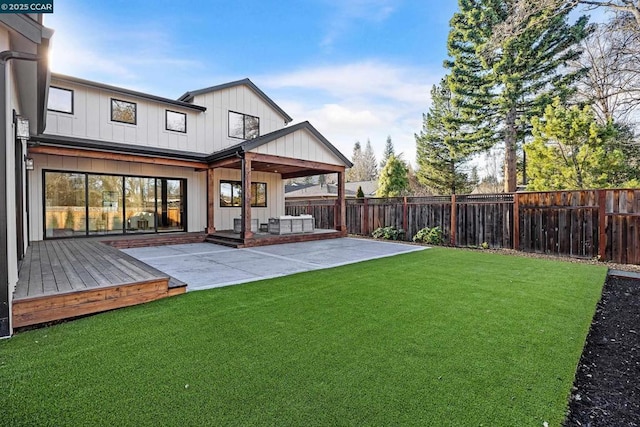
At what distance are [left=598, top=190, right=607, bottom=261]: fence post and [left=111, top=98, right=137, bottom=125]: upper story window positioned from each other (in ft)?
44.7

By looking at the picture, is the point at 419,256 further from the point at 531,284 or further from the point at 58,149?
the point at 58,149

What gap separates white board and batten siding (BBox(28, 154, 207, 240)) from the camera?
8.68 m

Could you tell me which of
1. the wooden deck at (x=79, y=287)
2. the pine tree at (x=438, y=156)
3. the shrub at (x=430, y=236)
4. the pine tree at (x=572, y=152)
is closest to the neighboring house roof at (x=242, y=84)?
the wooden deck at (x=79, y=287)

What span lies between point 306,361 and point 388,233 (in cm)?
991

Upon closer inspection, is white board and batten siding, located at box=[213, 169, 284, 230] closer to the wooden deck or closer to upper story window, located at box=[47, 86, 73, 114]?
upper story window, located at box=[47, 86, 73, 114]

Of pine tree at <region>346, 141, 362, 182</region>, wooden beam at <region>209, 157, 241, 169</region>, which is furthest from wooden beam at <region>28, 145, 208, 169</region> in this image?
pine tree at <region>346, 141, 362, 182</region>

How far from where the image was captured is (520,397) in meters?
2.19

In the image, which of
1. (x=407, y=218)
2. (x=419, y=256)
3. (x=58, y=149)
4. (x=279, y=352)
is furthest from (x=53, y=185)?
(x=407, y=218)

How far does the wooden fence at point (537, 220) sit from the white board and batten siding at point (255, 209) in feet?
14.9

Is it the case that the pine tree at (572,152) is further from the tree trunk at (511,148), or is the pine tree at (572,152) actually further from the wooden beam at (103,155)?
the wooden beam at (103,155)

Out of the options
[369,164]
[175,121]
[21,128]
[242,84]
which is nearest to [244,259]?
[21,128]

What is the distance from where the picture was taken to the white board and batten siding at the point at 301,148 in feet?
33.4

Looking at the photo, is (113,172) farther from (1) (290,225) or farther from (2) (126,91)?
(1) (290,225)

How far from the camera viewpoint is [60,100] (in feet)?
30.1
